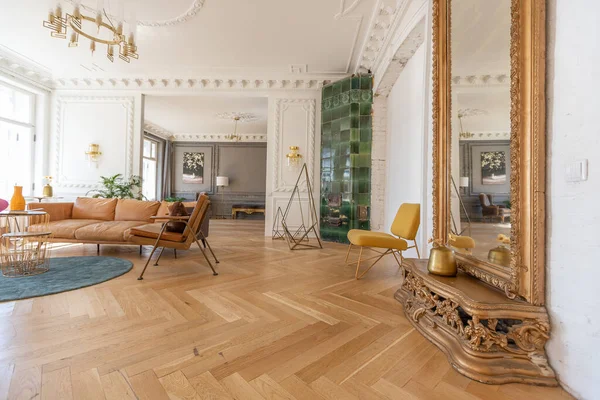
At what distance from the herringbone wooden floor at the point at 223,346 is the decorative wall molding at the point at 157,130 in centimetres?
792

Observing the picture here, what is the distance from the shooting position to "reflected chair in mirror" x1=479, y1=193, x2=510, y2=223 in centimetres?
158

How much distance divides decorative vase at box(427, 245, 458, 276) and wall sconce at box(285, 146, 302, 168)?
4.30 m

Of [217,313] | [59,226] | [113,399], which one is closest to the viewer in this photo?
[113,399]

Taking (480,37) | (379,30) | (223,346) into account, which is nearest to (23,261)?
(223,346)

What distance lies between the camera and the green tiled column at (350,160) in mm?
5074

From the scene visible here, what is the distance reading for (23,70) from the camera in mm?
5531

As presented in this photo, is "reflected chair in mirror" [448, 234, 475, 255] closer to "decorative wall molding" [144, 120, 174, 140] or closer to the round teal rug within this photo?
the round teal rug

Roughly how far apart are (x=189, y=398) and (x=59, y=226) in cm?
396

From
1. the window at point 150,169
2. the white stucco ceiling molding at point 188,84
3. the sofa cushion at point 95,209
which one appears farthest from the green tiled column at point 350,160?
the window at point 150,169

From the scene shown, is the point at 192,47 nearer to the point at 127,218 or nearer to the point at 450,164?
the point at 127,218

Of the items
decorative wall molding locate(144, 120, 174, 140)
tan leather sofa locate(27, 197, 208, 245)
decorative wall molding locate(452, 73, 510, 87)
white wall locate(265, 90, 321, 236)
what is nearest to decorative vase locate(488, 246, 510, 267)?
decorative wall molding locate(452, 73, 510, 87)

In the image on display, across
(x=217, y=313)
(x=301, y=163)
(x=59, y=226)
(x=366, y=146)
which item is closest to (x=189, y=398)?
(x=217, y=313)

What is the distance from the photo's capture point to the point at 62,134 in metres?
6.14

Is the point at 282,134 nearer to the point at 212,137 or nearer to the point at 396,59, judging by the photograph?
the point at 396,59
